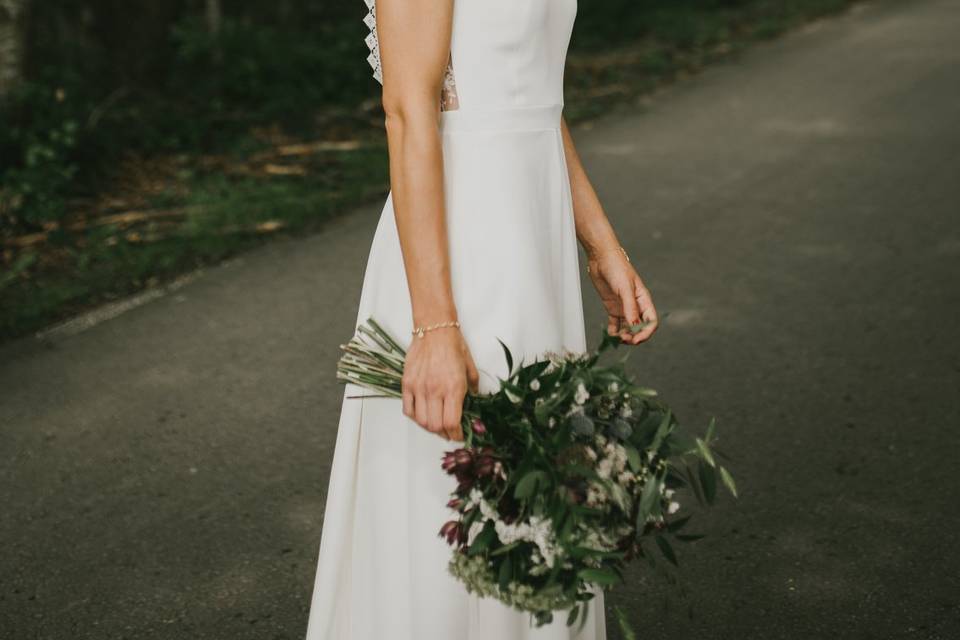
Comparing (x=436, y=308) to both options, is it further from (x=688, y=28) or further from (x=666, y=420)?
(x=688, y=28)

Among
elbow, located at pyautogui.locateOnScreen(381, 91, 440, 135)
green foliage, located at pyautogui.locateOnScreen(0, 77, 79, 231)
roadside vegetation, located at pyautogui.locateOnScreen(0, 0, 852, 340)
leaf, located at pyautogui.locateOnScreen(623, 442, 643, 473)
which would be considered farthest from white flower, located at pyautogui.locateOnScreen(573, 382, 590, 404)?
green foliage, located at pyautogui.locateOnScreen(0, 77, 79, 231)

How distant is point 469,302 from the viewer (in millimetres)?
2029

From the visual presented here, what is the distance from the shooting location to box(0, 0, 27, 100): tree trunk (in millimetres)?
6848

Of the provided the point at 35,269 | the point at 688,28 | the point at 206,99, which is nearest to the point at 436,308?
the point at 35,269

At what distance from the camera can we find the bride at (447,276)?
1.88m

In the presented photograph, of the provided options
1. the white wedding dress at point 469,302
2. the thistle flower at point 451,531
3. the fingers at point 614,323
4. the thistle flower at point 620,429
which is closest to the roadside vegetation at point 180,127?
the white wedding dress at point 469,302

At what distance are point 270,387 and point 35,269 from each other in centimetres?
204

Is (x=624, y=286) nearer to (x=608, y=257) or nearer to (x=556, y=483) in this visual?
(x=608, y=257)

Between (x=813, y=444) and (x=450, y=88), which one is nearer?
(x=450, y=88)

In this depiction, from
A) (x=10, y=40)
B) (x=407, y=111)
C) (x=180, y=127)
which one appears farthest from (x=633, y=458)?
(x=180, y=127)

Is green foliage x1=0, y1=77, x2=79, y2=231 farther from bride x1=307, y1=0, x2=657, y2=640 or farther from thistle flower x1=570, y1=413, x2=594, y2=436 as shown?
thistle flower x1=570, y1=413, x2=594, y2=436

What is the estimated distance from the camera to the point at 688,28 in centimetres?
1114

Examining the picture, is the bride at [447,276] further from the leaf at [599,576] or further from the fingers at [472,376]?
the leaf at [599,576]

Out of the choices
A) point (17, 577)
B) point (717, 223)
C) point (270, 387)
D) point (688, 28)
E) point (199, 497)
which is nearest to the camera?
point (17, 577)
